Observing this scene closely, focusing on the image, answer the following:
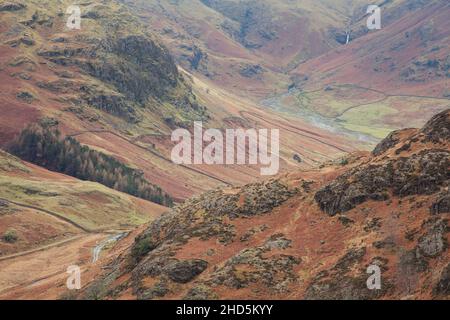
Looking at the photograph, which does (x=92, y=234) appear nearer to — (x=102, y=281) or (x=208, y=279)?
(x=102, y=281)

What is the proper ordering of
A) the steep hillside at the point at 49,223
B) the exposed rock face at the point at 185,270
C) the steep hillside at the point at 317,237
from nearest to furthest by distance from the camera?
the steep hillside at the point at 317,237, the exposed rock face at the point at 185,270, the steep hillside at the point at 49,223

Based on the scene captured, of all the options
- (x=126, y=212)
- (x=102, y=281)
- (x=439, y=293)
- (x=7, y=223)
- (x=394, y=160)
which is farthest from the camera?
(x=126, y=212)

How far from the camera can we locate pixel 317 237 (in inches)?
2677

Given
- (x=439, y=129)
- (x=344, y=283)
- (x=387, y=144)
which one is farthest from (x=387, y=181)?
(x=344, y=283)

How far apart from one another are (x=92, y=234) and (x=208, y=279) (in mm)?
94465

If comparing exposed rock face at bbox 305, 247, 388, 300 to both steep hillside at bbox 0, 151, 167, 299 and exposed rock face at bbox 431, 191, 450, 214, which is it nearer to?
exposed rock face at bbox 431, 191, 450, 214

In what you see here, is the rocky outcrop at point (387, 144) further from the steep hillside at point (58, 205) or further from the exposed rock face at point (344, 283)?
the steep hillside at point (58, 205)

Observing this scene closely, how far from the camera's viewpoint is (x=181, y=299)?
2438 inches

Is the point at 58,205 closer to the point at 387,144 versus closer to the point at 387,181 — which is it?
the point at 387,144

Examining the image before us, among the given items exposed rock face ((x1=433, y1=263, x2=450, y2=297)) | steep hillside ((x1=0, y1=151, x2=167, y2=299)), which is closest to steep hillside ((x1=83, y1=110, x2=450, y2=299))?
exposed rock face ((x1=433, y1=263, x2=450, y2=297))

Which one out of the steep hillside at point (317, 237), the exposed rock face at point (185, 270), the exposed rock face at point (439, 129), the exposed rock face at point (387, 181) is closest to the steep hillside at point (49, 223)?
the steep hillside at point (317, 237)

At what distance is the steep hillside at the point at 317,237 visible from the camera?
58.0 metres
